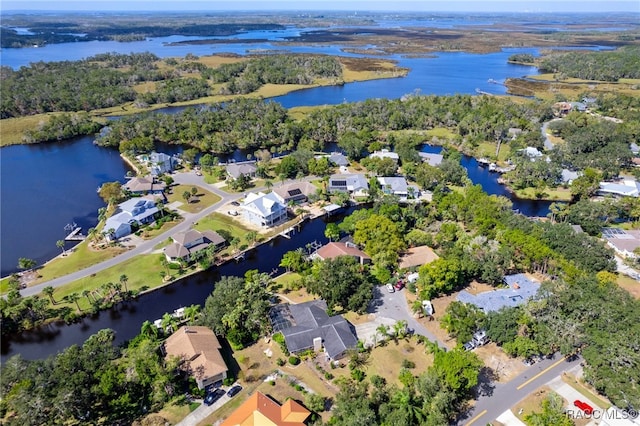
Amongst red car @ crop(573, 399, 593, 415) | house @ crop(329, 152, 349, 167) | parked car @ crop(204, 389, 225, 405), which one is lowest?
parked car @ crop(204, 389, 225, 405)

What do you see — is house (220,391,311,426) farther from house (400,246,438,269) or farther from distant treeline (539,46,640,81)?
distant treeline (539,46,640,81)

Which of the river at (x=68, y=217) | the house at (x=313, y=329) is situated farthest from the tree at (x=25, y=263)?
the house at (x=313, y=329)

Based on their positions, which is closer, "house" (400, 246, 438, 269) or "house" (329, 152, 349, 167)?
"house" (400, 246, 438, 269)

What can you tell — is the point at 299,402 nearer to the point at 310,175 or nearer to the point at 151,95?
the point at 310,175

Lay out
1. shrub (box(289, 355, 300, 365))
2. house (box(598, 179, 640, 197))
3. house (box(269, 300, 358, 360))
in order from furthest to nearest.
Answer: house (box(598, 179, 640, 197)), house (box(269, 300, 358, 360)), shrub (box(289, 355, 300, 365))

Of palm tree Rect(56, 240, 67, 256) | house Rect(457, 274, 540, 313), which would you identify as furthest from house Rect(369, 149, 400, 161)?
palm tree Rect(56, 240, 67, 256)

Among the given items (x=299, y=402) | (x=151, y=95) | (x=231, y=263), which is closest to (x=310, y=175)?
(x=231, y=263)

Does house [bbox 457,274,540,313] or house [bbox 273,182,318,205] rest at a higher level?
house [bbox 273,182,318,205]

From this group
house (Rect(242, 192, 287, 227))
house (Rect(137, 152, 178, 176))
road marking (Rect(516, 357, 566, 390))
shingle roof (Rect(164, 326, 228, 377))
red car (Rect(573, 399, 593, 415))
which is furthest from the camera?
house (Rect(137, 152, 178, 176))
